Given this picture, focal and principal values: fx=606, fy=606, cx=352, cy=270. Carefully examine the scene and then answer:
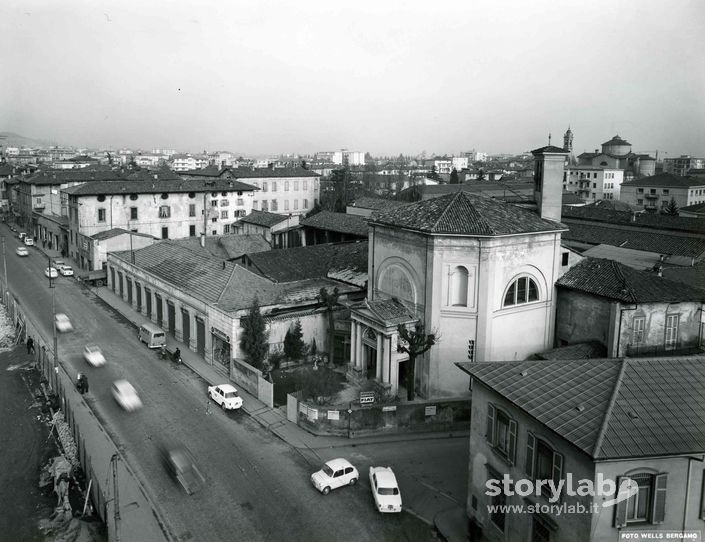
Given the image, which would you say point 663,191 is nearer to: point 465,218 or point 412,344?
point 465,218

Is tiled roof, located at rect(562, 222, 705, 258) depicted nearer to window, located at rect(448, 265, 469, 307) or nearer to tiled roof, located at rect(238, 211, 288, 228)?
window, located at rect(448, 265, 469, 307)

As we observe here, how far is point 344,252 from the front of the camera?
47156 millimetres

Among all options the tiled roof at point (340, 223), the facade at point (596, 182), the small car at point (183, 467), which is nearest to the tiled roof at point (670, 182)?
the facade at point (596, 182)

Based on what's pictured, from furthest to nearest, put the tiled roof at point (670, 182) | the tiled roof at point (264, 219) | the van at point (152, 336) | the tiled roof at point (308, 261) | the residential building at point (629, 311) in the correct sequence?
the tiled roof at point (670, 182) → the tiled roof at point (264, 219) → the tiled roof at point (308, 261) → the van at point (152, 336) → the residential building at point (629, 311)

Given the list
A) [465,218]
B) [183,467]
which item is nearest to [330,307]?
[465,218]

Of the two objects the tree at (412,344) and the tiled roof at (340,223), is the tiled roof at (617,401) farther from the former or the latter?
the tiled roof at (340,223)

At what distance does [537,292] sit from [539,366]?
45.1 ft

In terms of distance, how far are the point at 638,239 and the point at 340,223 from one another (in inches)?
1066

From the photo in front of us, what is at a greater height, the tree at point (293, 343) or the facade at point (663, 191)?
the facade at point (663, 191)

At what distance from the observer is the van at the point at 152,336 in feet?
130

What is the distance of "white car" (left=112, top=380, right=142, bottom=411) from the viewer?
3106cm

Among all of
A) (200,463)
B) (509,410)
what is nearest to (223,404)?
(200,463)

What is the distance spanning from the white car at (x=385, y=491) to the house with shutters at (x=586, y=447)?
277 cm

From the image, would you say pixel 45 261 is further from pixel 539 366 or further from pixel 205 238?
pixel 539 366
